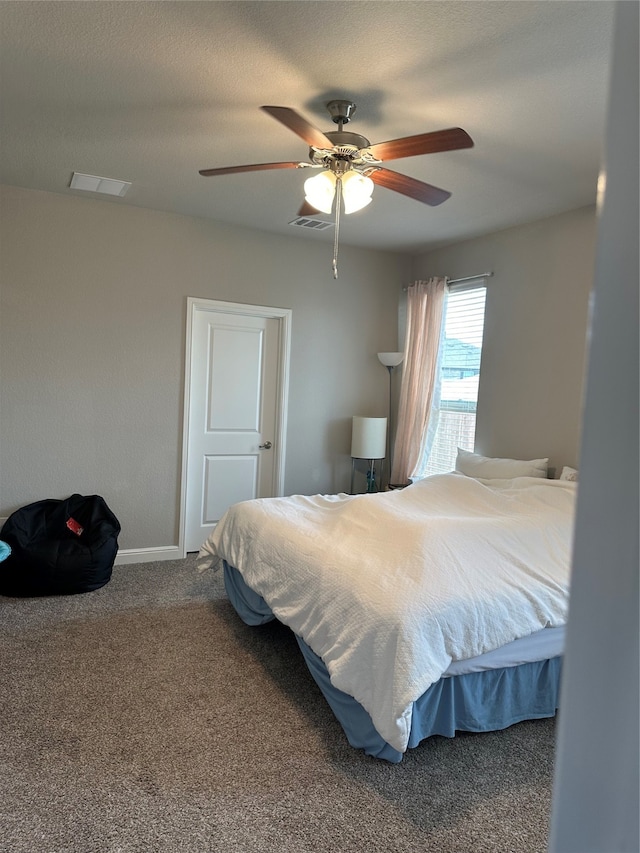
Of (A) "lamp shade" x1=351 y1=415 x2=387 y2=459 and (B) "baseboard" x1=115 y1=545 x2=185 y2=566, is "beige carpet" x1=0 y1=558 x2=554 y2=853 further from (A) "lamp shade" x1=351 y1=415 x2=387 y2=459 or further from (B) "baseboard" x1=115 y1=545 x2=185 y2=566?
(A) "lamp shade" x1=351 y1=415 x2=387 y2=459

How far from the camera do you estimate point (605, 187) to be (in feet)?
1.01

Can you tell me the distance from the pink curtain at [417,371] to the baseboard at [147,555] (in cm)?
197

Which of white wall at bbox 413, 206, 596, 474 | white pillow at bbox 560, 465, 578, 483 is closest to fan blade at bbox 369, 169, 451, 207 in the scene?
white wall at bbox 413, 206, 596, 474

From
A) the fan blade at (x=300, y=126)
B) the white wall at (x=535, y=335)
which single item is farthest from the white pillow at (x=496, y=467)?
the fan blade at (x=300, y=126)

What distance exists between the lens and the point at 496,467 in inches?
161

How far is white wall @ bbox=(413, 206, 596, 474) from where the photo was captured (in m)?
3.85

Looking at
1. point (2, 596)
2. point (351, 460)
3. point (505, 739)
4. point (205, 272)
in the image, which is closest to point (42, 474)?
point (2, 596)

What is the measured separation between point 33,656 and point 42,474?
1.55 meters

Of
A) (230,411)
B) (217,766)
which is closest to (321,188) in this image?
(217,766)

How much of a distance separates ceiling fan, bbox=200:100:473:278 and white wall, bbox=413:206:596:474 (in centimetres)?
158

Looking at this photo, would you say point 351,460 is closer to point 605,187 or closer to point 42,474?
point 42,474

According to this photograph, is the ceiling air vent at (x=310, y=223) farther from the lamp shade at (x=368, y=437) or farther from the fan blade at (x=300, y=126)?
the fan blade at (x=300, y=126)

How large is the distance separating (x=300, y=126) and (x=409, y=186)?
26.0 inches

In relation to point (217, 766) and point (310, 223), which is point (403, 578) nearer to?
point (217, 766)
